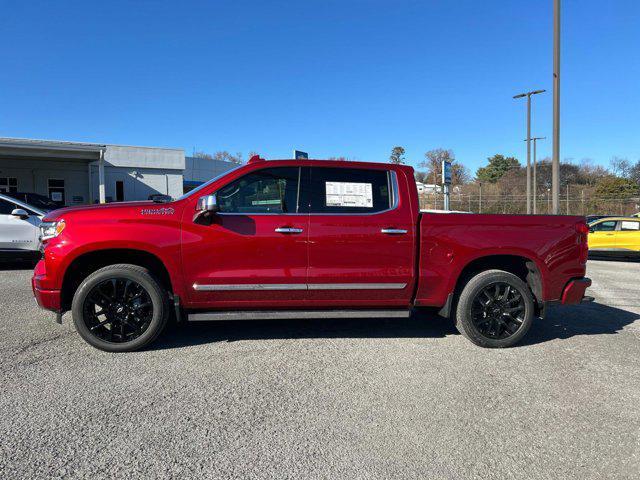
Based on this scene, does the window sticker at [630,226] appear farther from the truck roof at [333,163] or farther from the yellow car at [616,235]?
the truck roof at [333,163]


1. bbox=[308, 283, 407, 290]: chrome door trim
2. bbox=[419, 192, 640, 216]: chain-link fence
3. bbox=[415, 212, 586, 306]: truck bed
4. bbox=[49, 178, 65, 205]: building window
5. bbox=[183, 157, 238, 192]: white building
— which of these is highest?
bbox=[183, 157, 238, 192]: white building

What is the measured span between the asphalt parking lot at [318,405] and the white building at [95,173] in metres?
22.5

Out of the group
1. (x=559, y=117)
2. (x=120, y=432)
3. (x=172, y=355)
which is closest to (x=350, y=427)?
(x=120, y=432)

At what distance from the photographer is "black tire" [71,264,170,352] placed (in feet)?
14.1

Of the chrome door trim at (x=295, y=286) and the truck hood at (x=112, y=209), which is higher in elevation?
the truck hood at (x=112, y=209)

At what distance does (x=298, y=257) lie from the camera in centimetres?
444

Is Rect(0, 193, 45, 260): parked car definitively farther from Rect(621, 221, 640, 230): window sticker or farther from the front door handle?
Rect(621, 221, 640, 230): window sticker

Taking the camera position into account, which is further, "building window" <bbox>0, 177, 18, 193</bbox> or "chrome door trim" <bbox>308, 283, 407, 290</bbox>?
"building window" <bbox>0, 177, 18, 193</bbox>

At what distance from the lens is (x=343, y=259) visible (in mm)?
4496

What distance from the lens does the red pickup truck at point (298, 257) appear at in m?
4.32

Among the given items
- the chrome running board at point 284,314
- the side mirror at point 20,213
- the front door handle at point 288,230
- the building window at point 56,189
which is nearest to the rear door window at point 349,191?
the front door handle at point 288,230

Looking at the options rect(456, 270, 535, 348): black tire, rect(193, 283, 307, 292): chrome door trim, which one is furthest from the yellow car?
rect(193, 283, 307, 292): chrome door trim

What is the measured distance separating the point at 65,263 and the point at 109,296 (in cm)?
51

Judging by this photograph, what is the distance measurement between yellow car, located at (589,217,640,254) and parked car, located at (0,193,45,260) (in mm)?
15293
